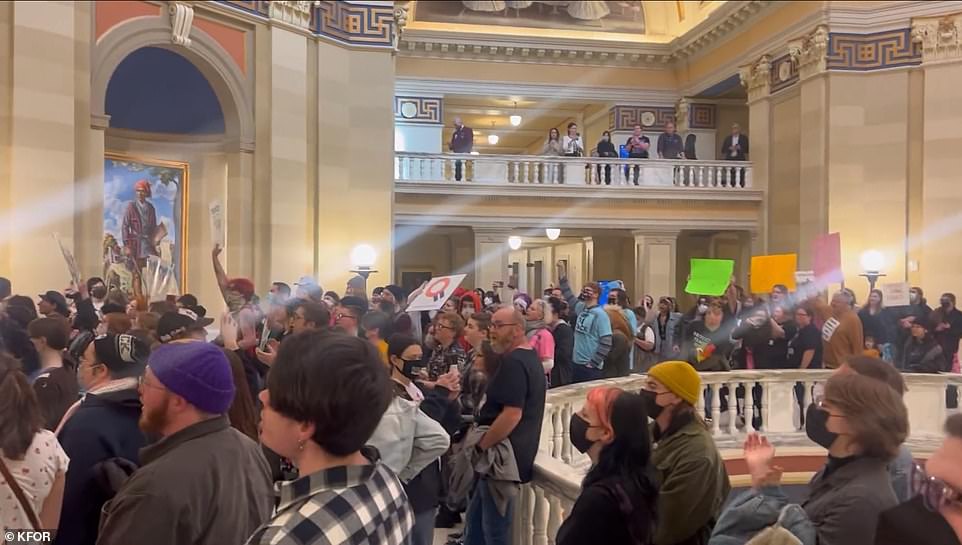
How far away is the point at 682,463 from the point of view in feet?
10.4

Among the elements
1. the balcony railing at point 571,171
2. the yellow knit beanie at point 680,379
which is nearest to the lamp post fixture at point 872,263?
the balcony railing at point 571,171

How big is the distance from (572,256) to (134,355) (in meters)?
20.8

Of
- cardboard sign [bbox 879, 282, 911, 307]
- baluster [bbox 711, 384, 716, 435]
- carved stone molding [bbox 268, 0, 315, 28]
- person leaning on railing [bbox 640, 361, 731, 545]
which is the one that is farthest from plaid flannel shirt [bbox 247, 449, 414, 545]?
carved stone molding [bbox 268, 0, 315, 28]

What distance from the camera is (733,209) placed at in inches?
702

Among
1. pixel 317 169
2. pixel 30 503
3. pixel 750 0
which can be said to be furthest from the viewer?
pixel 750 0

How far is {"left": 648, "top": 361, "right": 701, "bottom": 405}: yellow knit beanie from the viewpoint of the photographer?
3279mm

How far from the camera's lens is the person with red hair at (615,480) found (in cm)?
253

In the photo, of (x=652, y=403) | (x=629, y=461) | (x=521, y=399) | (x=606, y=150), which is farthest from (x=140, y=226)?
(x=629, y=461)

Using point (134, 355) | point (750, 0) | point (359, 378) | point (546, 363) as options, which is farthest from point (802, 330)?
point (750, 0)

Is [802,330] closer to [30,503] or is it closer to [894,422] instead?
[894,422]

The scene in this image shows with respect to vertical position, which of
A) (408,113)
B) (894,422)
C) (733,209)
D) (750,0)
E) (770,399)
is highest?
(750,0)

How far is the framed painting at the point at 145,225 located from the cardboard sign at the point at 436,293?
5.90m

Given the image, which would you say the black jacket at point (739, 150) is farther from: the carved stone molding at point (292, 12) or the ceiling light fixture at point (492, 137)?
the carved stone molding at point (292, 12)

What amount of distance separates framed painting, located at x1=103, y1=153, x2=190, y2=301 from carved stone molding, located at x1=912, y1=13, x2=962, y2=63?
12.7m
